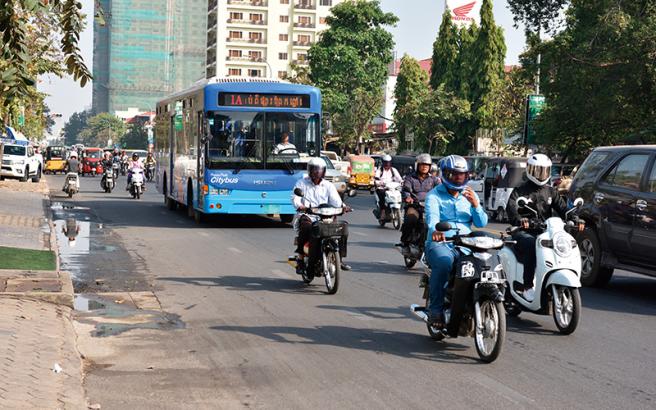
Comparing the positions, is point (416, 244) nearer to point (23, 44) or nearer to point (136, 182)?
A: point (23, 44)

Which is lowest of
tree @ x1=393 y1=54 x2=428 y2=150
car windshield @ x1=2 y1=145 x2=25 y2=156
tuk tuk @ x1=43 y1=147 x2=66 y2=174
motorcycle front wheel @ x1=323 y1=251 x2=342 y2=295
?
tuk tuk @ x1=43 y1=147 x2=66 y2=174

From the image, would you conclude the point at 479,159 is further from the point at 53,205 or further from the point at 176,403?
the point at 176,403

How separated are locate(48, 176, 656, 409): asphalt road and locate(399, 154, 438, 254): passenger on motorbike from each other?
58cm

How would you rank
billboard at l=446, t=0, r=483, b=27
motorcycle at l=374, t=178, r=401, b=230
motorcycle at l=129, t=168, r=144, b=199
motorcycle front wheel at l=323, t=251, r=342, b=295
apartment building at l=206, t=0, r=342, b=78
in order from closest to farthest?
motorcycle front wheel at l=323, t=251, r=342, b=295
motorcycle at l=374, t=178, r=401, b=230
motorcycle at l=129, t=168, r=144, b=199
billboard at l=446, t=0, r=483, b=27
apartment building at l=206, t=0, r=342, b=78

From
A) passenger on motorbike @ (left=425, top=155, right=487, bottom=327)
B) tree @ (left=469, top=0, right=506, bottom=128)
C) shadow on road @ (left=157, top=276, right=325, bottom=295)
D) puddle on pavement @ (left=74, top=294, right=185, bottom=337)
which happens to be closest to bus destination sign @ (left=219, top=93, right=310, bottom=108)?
shadow on road @ (left=157, top=276, right=325, bottom=295)

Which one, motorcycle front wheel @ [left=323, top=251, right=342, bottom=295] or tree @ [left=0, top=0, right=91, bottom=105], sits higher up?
tree @ [left=0, top=0, right=91, bottom=105]

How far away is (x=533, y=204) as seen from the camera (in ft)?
34.1

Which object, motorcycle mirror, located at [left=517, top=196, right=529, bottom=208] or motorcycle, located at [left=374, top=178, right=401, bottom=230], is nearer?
motorcycle mirror, located at [left=517, top=196, right=529, bottom=208]

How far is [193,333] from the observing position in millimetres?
9461

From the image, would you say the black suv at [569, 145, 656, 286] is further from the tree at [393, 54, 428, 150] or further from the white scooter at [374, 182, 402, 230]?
the tree at [393, 54, 428, 150]

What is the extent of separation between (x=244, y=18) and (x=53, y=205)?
98794 millimetres

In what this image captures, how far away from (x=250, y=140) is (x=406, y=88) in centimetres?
6140

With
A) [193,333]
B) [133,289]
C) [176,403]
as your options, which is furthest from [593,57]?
[176,403]

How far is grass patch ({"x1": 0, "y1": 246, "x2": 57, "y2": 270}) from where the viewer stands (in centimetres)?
1378
